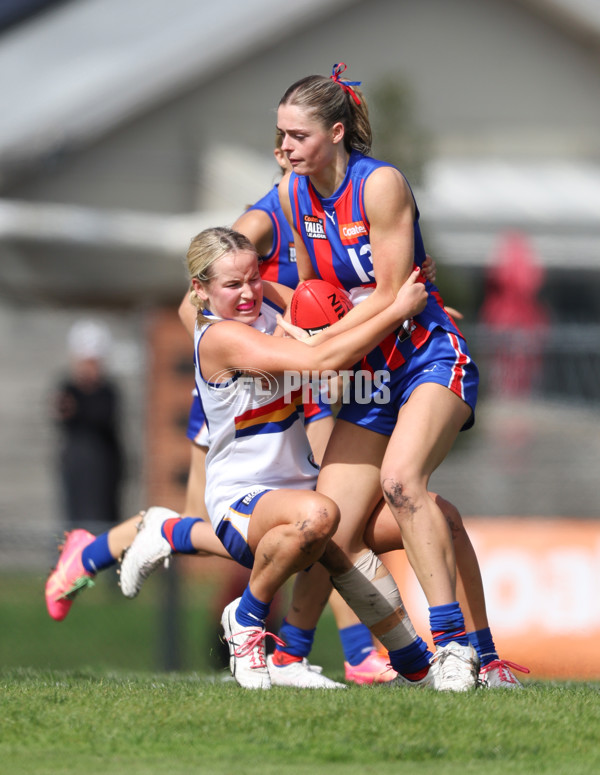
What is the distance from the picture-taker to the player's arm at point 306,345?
4508 millimetres

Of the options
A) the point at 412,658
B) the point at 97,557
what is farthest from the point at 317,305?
the point at 97,557

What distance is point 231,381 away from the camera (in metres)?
4.71

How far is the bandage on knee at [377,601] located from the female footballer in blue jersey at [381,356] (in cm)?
7

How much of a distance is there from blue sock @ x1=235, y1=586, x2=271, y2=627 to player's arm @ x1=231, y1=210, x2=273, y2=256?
155 cm

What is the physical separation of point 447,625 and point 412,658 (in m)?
0.32

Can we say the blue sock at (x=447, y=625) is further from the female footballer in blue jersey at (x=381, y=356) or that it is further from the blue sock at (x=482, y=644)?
the blue sock at (x=482, y=644)

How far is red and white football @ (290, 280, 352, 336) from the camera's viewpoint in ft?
15.5

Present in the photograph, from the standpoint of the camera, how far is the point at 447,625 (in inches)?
178

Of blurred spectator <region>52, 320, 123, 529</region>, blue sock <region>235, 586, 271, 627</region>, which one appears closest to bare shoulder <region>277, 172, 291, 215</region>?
blue sock <region>235, 586, 271, 627</region>

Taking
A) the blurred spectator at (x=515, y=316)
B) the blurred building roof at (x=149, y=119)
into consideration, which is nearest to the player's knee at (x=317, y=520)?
the blurred spectator at (x=515, y=316)

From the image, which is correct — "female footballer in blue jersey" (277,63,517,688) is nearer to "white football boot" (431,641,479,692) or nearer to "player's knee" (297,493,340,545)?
"white football boot" (431,641,479,692)

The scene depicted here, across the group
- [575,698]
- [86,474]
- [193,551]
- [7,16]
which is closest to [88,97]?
[7,16]

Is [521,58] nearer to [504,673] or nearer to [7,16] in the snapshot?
[7,16]

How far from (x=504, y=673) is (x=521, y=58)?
17.3 m
